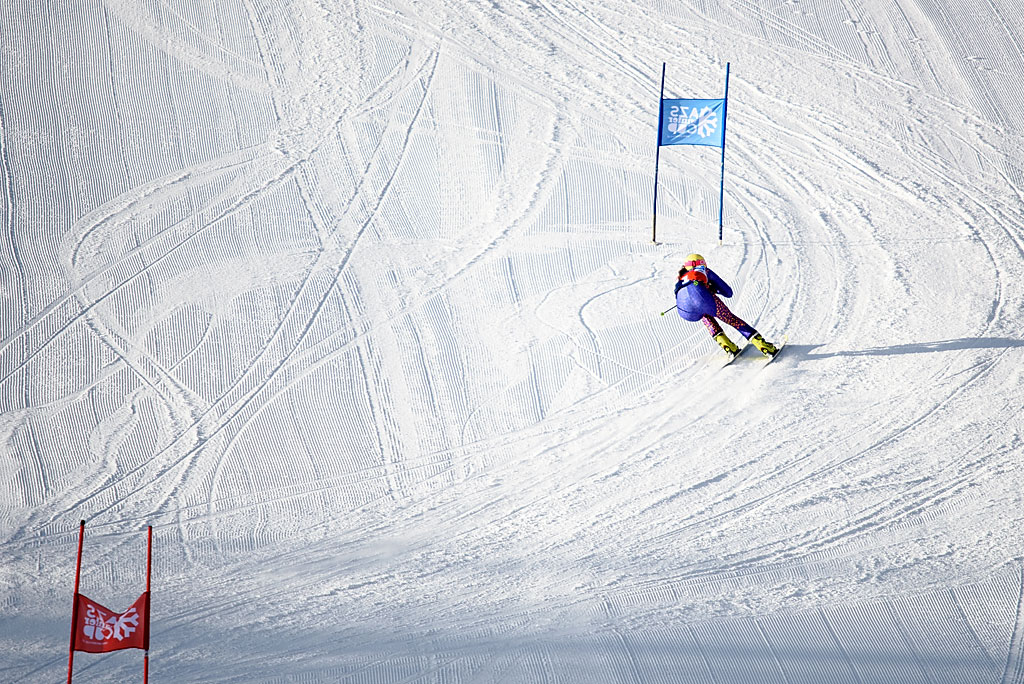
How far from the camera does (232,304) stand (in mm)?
9055

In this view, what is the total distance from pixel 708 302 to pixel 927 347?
1.79m

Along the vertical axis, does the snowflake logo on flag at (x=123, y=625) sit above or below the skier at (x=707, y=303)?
below

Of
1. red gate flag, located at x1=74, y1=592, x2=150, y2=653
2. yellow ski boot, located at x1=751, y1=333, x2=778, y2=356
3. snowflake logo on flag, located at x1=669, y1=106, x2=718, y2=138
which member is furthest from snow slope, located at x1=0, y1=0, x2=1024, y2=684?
snowflake logo on flag, located at x1=669, y1=106, x2=718, y2=138

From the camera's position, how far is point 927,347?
830cm

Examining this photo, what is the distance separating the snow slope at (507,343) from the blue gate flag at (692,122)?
97cm

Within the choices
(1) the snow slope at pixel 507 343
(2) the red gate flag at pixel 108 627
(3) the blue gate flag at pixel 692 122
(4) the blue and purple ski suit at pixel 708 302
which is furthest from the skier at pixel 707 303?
(2) the red gate flag at pixel 108 627

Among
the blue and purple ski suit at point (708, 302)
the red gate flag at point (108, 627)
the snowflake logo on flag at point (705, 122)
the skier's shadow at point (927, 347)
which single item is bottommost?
the red gate flag at point (108, 627)

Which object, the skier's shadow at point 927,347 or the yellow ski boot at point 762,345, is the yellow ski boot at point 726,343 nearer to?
the yellow ski boot at point 762,345

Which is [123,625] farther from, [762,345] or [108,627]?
[762,345]

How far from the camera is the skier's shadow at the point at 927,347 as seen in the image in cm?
826

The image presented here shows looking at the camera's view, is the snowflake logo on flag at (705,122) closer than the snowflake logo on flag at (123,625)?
No

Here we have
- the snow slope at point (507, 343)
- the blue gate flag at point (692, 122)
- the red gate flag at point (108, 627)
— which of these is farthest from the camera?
the blue gate flag at point (692, 122)

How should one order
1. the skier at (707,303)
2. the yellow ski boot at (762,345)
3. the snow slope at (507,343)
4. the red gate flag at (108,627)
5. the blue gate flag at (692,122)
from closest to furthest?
1. the red gate flag at (108,627)
2. the snow slope at (507,343)
3. the skier at (707,303)
4. the yellow ski boot at (762,345)
5. the blue gate flag at (692,122)

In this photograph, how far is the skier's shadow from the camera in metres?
8.26
